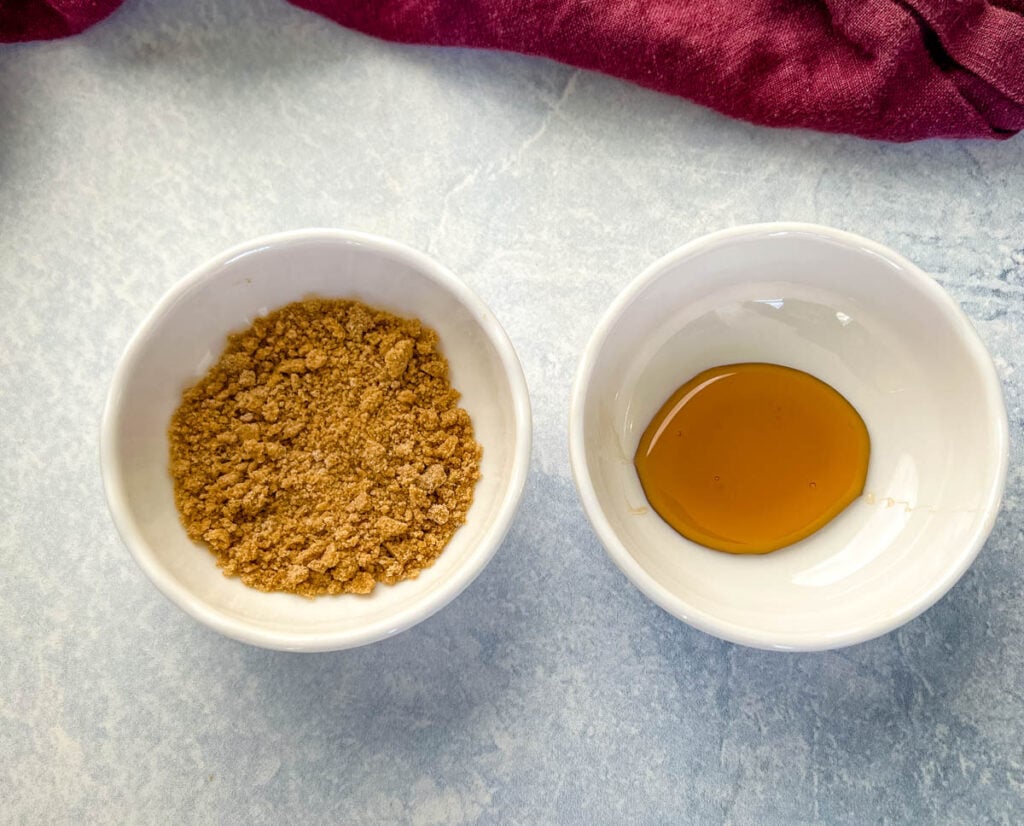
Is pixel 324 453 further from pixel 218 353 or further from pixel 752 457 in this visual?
pixel 752 457

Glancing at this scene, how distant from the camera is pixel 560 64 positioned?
1138 mm

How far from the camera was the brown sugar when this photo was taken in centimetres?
96

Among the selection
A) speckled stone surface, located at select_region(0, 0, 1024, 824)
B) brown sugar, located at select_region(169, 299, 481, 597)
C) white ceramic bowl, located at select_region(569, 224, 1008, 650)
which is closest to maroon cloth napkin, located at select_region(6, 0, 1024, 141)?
speckled stone surface, located at select_region(0, 0, 1024, 824)

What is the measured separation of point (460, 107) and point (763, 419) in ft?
1.67

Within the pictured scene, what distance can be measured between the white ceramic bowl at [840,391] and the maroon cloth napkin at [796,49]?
252 millimetres

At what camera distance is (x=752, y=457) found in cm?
103

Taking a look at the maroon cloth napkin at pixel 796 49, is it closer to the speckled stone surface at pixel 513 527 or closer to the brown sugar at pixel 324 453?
the speckled stone surface at pixel 513 527

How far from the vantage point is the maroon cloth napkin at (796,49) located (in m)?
1.07

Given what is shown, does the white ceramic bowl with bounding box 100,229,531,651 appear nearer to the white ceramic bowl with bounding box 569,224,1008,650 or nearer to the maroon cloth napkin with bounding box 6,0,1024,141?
the white ceramic bowl with bounding box 569,224,1008,650

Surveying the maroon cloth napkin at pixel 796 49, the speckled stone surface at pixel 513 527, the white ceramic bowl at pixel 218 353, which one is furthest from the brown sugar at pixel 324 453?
the maroon cloth napkin at pixel 796 49

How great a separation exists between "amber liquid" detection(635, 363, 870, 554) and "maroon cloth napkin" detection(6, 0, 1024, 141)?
32 cm

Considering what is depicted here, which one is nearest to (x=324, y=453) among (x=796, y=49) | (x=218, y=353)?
(x=218, y=353)

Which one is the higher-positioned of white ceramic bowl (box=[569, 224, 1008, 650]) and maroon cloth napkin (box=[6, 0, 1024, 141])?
maroon cloth napkin (box=[6, 0, 1024, 141])

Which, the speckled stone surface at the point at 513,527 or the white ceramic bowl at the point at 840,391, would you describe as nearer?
the white ceramic bowl at the point at 840,391
